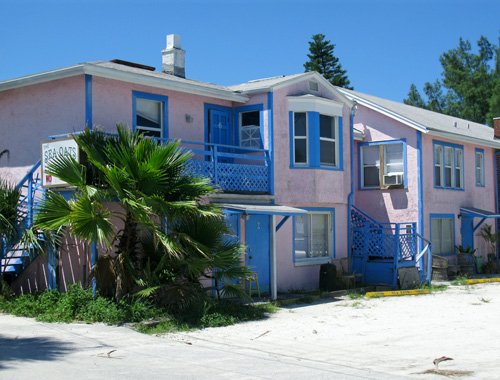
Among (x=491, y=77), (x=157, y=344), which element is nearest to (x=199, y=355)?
(x=157, y=344)

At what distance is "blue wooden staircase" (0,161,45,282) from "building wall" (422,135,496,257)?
13491 mm

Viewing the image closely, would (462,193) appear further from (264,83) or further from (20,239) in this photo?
(20,239)

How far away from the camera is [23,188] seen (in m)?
17.4

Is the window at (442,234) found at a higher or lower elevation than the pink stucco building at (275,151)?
lower

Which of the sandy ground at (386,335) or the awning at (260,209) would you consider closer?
the sandy ground at (386,335)

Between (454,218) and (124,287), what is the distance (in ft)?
51.4

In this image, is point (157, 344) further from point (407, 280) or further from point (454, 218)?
point (454, 218)

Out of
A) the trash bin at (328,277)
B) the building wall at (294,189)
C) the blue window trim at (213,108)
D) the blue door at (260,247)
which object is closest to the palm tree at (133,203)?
the blue door at (260,247)

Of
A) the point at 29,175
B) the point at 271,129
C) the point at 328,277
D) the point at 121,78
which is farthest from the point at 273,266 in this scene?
the point at 29,175

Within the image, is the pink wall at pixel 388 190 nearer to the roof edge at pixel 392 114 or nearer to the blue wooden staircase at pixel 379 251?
the roof edge at pixel 392 114

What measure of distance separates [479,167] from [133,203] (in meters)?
18.8

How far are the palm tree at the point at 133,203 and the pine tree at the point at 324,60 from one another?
33.7 metres

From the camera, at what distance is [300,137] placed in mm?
19828

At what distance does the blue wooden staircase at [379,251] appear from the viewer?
21.2 m
